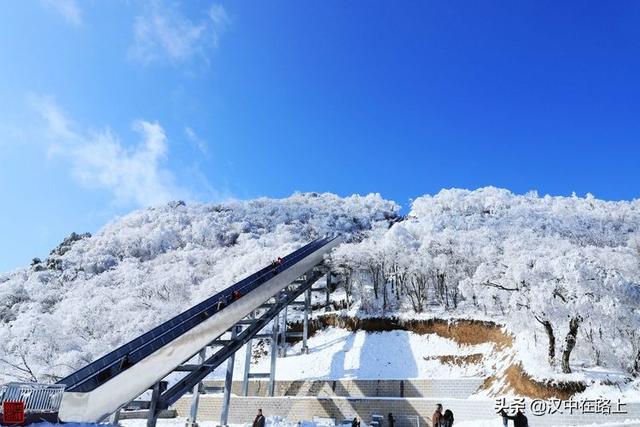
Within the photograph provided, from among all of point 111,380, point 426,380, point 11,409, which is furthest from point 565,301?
point 11,409

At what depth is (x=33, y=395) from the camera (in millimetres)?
8281

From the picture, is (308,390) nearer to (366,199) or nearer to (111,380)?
(111,380)

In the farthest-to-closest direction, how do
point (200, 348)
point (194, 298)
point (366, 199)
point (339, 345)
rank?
point (366, 199), point (194, 298), point (339, 345), point (200, 348)

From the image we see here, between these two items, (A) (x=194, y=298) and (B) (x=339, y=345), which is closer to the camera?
(B) (x=339, y=345)

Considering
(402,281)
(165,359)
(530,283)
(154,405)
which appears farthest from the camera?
(402,281)

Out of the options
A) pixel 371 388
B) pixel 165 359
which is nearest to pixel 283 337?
pixel 371 388

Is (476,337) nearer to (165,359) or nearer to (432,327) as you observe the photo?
(432,327)

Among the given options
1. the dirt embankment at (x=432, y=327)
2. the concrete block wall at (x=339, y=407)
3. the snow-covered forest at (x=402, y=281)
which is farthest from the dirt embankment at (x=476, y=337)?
the concrete block wall at (x=339, y=407)

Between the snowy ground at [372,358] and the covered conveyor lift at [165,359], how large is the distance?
5436 millimetres

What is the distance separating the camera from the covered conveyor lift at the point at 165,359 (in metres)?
11.7

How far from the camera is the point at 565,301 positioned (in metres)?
18.8

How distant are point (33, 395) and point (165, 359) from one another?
6909 mm

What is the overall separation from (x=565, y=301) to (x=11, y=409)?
1984 cm

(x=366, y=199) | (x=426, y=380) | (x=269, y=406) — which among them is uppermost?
(x=366, y=199)
